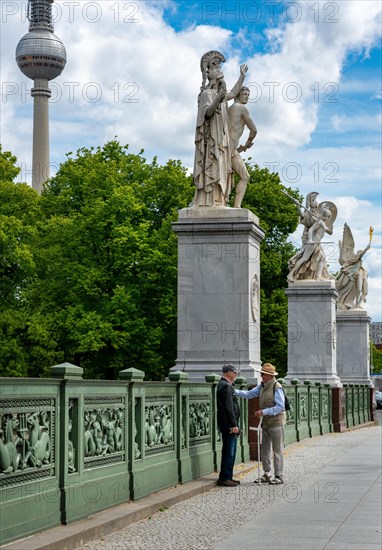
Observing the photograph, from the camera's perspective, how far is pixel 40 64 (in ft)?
445

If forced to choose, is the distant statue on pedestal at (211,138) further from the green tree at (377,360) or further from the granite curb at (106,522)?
the green tree at (377,360)

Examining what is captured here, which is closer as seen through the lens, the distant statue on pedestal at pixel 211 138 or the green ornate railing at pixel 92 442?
the green ornate railing at pixel 92 442

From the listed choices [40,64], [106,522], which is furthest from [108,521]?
[40,64]

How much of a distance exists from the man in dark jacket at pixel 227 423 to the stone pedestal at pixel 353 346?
33.2 meters

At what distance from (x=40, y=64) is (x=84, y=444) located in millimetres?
128567

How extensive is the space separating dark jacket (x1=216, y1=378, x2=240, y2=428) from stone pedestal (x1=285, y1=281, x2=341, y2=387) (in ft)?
68.0

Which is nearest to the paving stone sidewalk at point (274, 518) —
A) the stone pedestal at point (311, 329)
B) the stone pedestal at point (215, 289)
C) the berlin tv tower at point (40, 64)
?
the stone pedestal at point (215, 289)

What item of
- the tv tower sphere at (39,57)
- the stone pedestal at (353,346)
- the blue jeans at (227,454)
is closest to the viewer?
the blue jeans at (227,454)

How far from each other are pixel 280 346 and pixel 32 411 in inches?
1558

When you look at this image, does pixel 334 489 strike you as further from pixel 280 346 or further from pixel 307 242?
pixel 280 346

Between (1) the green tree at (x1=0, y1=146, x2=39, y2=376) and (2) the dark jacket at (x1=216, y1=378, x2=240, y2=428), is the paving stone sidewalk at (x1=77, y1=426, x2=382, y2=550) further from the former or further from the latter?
(1) the green tree at (x1=0, y1=146, x2=39, y2=376)

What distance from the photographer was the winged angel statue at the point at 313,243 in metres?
36.9

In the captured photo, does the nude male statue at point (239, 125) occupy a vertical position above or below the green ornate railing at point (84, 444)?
above

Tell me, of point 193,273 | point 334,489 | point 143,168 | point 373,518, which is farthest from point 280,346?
point 373,518
